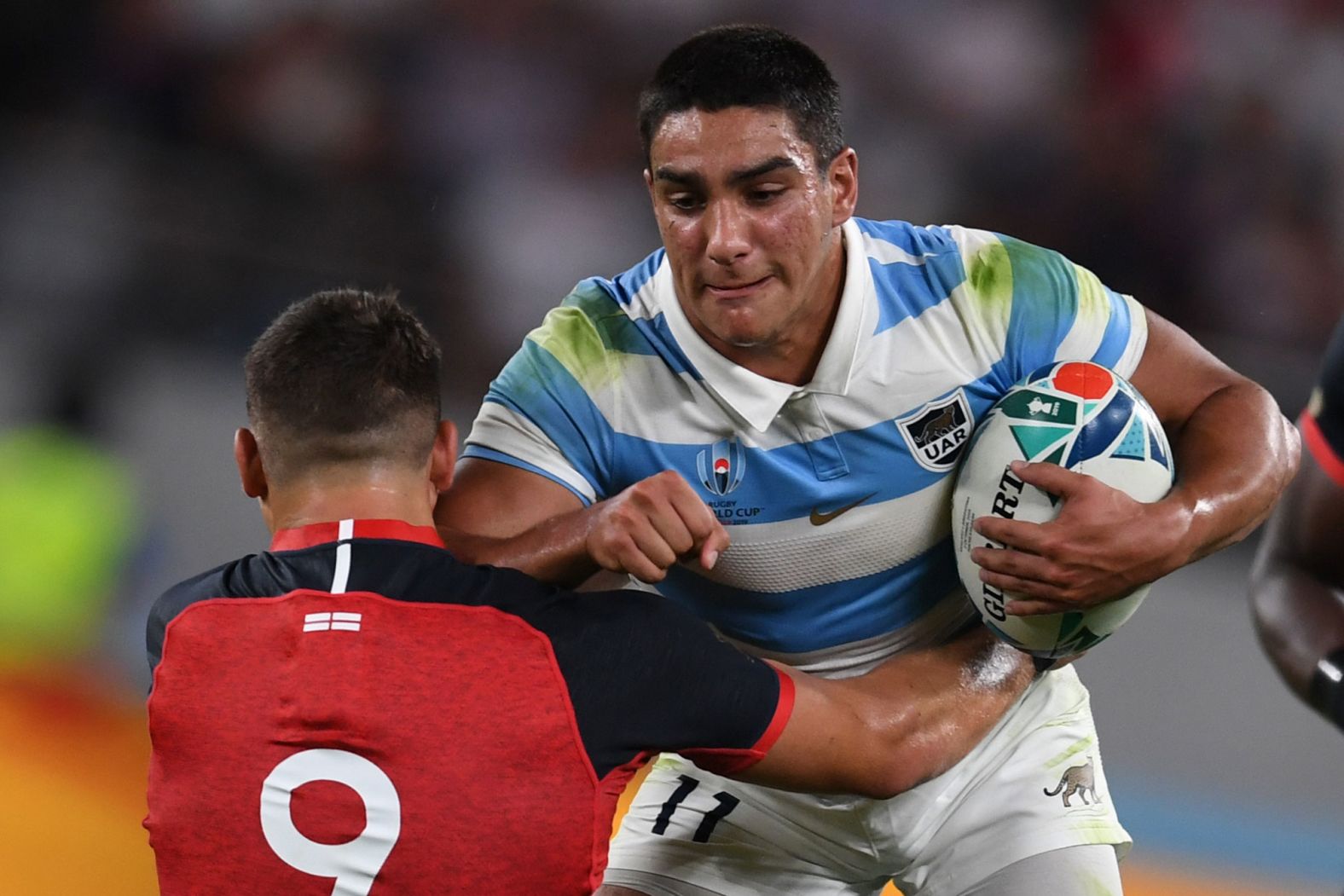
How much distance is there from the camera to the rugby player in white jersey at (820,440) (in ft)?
8.69

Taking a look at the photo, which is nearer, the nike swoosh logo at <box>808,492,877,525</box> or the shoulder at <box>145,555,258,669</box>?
the shoulder at <box>145,555,258,669</box>

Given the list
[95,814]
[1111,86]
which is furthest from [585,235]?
[95,814]

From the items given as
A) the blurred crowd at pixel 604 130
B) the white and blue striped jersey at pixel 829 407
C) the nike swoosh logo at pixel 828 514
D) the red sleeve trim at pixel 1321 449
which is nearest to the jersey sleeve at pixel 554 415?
the white and blue striped jersey at pixel 829 407

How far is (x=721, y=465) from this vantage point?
2.81 m

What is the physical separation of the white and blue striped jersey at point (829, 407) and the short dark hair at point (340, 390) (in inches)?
19.1

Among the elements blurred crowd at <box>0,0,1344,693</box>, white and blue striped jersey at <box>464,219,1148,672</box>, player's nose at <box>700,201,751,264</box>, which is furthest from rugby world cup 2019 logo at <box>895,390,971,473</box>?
blurred crowd at <box>0,0,1344,693</box>

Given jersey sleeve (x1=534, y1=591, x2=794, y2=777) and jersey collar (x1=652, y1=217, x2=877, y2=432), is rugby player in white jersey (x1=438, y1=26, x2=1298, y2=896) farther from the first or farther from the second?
jersey sleeve (x1=534, y1=591, x2=794, y2=777)

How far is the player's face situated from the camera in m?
2.62

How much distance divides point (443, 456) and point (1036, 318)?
111 centimetres

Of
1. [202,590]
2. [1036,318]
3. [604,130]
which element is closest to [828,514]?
[1036,318]

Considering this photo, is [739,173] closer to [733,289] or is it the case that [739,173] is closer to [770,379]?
[733,289]

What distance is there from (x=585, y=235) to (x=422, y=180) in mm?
848

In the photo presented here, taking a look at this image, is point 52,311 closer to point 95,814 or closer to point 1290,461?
point 95,814

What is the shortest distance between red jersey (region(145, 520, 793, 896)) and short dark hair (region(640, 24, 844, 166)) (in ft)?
3.03
